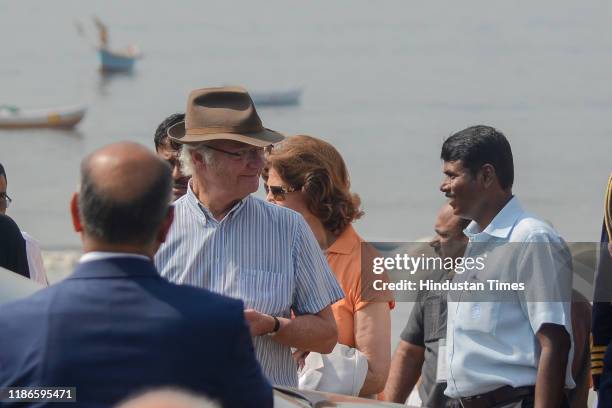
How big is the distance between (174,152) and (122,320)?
2301 mm

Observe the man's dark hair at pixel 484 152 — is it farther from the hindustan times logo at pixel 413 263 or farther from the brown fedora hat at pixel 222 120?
the brown fedora hat at pixel 222 120

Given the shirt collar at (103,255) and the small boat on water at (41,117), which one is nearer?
the shirt collar at (103,255)

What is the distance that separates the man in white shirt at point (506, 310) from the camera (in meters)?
3.54

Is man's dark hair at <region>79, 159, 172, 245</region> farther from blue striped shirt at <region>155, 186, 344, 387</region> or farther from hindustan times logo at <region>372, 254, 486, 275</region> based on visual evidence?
hindustan times logo at <region>372, 254, 486, 275</region>

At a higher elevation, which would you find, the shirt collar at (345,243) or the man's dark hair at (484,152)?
the man's dark hair at (484,152)

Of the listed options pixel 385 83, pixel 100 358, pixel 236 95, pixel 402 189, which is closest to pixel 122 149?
pixel 100 358

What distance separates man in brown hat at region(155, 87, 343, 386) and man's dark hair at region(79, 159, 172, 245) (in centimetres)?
114

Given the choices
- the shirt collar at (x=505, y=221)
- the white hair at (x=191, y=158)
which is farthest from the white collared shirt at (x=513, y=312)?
the white hair at (x=191, y=158)

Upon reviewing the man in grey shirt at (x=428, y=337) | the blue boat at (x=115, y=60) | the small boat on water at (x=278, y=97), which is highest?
the man in grey shirt at (x=428, y=337)

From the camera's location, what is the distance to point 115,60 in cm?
3569

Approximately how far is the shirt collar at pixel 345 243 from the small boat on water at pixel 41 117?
2485 cm

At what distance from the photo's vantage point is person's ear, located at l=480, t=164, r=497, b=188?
12.4 feet

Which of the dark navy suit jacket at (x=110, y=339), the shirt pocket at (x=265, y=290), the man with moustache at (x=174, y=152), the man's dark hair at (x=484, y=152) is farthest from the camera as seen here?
the man with moustache at (x=174, y=152)

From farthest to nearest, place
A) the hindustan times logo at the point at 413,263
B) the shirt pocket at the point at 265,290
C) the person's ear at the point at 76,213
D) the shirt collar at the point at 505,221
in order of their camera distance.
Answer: the hindustan times logo at the point at 413,263
the shirt collar at the point at 505,221
the shirt pocket at the point at 265,290
the person's ear at the point at 76,213
